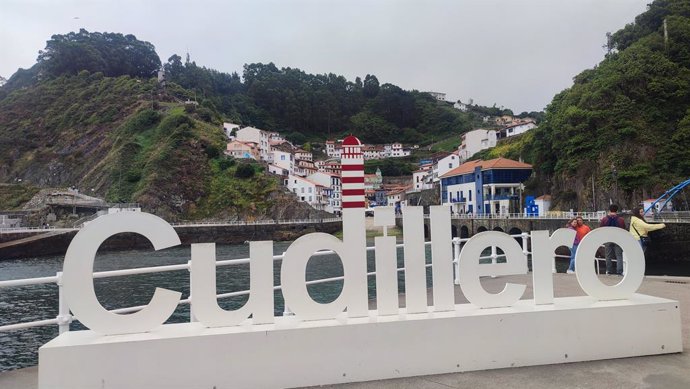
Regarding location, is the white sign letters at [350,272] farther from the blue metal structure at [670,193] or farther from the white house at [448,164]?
the white house at [448,164]

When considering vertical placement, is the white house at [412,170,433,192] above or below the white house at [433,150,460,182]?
below

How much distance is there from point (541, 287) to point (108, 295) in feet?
63.7

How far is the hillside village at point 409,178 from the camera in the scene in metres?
53.7

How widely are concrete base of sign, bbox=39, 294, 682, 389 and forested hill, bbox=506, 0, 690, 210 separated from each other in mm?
38031

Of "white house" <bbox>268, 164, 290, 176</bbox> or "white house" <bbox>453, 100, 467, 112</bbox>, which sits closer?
"white house" <bbox>268, 164, 290, 176</bbox>

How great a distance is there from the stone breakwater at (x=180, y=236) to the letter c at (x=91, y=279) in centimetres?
5359

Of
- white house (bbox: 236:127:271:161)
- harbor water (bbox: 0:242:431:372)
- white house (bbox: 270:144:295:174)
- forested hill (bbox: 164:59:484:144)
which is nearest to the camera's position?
harbor water (bbox: 0:242:431:372)

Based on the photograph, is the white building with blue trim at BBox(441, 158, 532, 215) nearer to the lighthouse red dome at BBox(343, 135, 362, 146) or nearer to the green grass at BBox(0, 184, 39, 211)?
the lighthouse red dome at BBox(343, 135, 362, 146)

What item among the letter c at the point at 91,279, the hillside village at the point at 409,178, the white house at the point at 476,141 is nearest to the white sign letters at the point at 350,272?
the letter c at the point at 91,279

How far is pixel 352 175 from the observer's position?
578 centimetres

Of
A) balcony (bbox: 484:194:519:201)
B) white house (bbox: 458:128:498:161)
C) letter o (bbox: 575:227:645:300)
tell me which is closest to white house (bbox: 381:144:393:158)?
white house (bbox: 458:128:498:161)

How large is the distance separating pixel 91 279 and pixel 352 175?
125 inches

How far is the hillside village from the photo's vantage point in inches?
2114

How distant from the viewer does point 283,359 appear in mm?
3977
